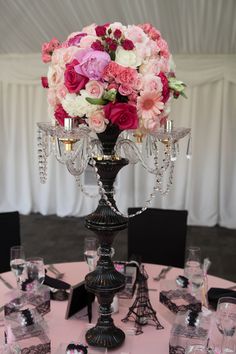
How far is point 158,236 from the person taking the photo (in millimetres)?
2689

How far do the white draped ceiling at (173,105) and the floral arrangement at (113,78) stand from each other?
3320 millimetres

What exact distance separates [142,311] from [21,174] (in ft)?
16.5

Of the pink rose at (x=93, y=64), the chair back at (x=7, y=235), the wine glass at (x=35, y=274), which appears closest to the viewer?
the pink rose at (x=93, y=64)

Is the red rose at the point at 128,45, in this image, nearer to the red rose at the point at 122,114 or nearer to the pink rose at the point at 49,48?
the red rose at the point at 122,114

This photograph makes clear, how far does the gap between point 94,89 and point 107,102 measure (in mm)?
58

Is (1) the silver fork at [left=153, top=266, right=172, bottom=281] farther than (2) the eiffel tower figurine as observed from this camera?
Yes

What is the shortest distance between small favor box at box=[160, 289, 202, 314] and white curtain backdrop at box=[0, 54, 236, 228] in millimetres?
4076

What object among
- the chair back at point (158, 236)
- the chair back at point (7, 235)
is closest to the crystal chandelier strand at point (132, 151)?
the chair back at point (158, 236)

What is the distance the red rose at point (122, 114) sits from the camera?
118 centimetres

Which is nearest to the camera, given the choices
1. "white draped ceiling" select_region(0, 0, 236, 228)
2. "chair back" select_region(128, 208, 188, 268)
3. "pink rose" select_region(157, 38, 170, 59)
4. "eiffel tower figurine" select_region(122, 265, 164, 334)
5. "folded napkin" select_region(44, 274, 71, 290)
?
"pink rose" select_region(157, 38, 170, 59)

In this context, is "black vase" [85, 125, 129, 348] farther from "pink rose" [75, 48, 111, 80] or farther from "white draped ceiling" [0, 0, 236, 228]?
"white draped ceiling" [0, 0, 236, 228]

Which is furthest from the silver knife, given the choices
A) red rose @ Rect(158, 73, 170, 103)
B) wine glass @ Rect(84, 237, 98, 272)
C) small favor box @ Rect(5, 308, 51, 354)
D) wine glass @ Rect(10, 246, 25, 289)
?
red rose @ Rect(158, 73, 170, 103)


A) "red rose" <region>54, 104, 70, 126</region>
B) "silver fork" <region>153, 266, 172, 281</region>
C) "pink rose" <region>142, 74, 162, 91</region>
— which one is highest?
"pink rose" <region>142, 74, 162, 91</region>

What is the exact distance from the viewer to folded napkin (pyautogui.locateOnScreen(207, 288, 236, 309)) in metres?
1.74
